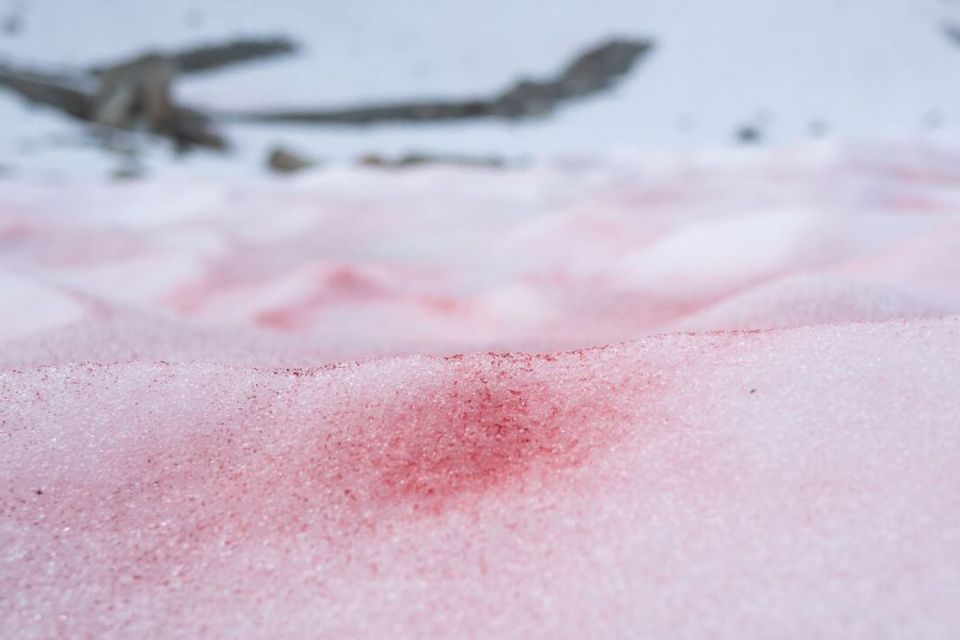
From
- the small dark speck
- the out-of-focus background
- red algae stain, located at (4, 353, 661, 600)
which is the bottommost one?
the small dark speck

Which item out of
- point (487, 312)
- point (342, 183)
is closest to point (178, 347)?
point (487, 312)

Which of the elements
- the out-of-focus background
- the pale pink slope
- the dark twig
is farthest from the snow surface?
the dark twig

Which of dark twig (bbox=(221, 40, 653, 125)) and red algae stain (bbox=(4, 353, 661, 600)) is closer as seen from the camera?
red algae stain (bbox=(4, 353, 661, 600))

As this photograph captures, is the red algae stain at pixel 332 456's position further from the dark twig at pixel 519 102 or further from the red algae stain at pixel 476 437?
the dark twig at pixel 519 102

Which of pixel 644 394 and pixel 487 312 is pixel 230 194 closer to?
pixel 487 312

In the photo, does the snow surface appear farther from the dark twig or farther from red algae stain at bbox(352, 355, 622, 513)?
the dark twig

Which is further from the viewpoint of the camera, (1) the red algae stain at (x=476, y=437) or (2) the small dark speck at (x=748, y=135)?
(2) the small dark speck at (x=748, y=135)

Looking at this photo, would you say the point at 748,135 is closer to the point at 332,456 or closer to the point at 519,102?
the point at 519,102

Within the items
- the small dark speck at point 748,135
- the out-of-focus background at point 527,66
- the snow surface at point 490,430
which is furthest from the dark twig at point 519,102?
the snow surface at point 490,430

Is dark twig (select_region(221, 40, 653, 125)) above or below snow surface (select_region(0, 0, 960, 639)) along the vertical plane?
below
